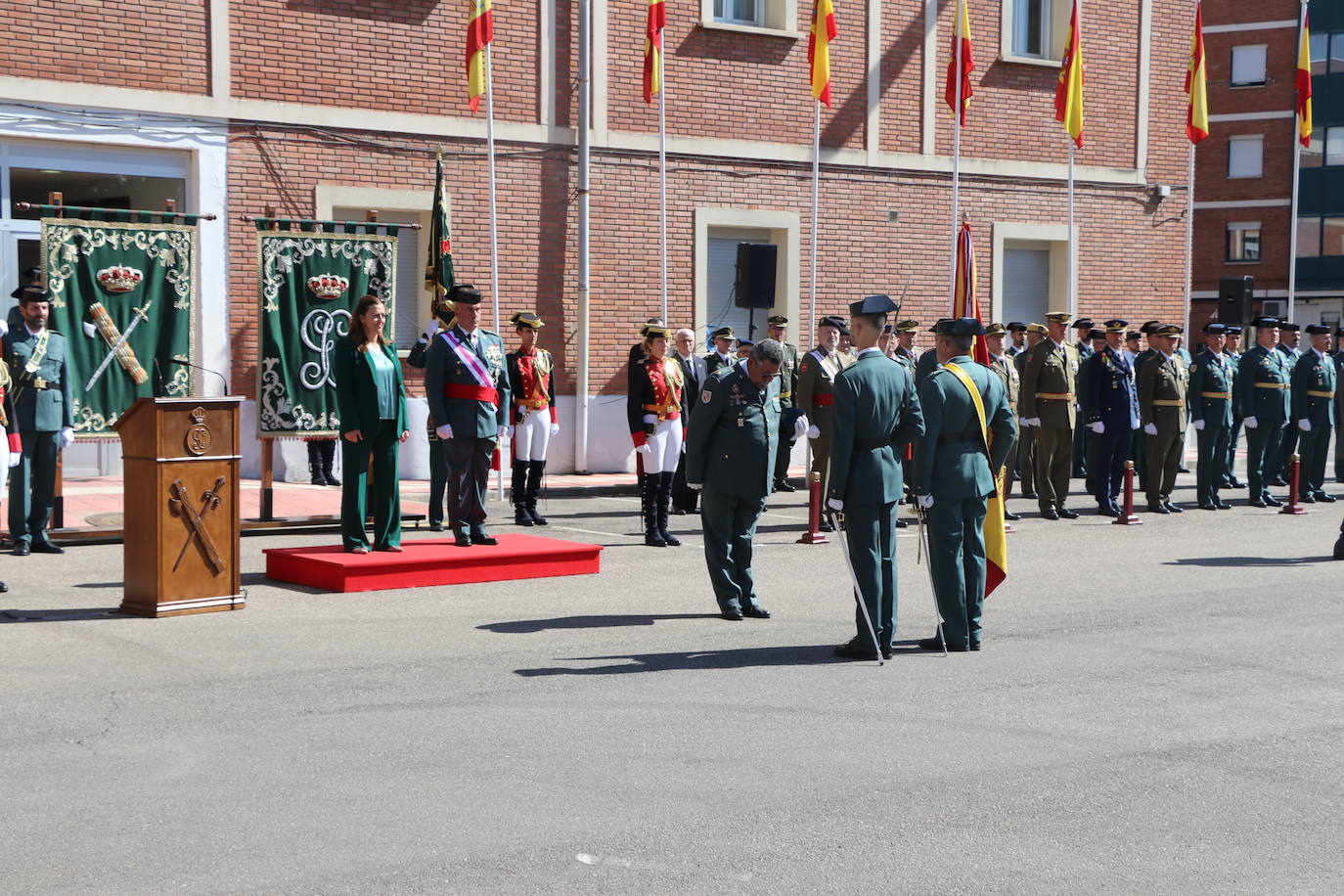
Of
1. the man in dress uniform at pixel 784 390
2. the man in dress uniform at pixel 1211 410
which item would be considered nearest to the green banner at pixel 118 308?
the man in dress uniform at pixel 784 390

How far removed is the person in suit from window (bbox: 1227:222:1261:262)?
150ft

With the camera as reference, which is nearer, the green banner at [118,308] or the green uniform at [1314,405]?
the green banner at [118,308]

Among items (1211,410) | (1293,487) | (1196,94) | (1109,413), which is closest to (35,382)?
(1109,413)

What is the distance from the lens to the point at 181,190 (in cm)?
1794

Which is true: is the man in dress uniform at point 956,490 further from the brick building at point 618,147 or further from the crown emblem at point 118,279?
the brick building at point 618,147

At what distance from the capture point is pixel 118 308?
13.7m

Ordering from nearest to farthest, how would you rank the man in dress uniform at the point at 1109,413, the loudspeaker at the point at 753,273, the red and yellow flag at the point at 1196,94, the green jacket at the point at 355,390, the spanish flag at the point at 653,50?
1. the green jacket at the point at 355,390
2. the man in dress uniform at the point at 1109,413
3. the spanish flag at the point at 653,50
4. the loudspeaker at the point at 753,273
5. the red and yellow flag at the point at 1196,94

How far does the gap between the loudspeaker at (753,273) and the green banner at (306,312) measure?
664cm

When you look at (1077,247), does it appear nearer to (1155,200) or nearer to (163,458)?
(1155,200)

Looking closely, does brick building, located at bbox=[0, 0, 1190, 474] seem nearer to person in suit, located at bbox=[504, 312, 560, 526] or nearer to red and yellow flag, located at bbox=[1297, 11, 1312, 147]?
red and yellow flag, located at bbox=[1297, 11, 1312, 147]

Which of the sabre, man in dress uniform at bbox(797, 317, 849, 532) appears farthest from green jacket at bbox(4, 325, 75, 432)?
man in dress uniform at bbox(797, 317, 849, 532)

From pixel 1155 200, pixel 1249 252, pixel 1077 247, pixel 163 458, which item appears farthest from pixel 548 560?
pixel 1249 252

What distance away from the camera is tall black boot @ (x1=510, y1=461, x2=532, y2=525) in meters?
14.9

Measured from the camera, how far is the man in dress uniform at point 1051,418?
1653 centimetres
